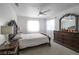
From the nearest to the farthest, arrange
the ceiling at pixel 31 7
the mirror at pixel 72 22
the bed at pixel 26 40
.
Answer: the ceiling at pixel 31 7 < the bed at pixel 26 40 < the mirror at pixel 72 22

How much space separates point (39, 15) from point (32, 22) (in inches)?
33.9

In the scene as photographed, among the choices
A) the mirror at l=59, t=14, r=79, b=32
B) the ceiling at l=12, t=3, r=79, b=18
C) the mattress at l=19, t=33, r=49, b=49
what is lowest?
the mattress at l=19, t=33, r=49, b=49

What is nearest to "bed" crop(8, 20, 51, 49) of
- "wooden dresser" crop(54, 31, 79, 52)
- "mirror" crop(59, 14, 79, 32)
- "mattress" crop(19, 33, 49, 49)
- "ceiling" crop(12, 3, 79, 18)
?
"mattress" crop(19, 33, 49, 49)

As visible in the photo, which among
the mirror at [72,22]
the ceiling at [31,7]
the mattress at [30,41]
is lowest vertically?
the mattress at [30,41]

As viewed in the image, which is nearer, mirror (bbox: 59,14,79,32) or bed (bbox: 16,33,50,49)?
bed (bbox: 16,33,50,49)

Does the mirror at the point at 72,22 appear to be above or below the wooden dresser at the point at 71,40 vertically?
above

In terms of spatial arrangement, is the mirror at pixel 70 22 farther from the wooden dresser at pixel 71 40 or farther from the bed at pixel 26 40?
the bed at pixel 26 40

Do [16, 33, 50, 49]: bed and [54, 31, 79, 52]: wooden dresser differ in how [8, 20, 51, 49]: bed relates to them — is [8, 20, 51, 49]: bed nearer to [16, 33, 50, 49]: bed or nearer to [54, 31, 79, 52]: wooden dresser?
[16, 33, 50, 49]: bed

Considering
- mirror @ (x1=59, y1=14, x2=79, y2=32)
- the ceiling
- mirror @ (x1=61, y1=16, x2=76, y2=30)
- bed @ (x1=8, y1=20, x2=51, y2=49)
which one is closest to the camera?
the ceiling

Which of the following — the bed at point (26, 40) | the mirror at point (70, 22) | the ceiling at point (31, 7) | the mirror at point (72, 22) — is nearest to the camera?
the ceiling at point (31, 7)

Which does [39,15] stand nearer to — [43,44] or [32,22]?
[32,22]

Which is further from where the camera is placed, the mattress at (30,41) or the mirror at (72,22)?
the mirror at (72,22)

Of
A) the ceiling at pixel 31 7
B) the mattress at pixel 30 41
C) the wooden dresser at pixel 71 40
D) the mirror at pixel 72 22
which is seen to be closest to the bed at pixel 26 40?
the mattress at pixel 30 41
